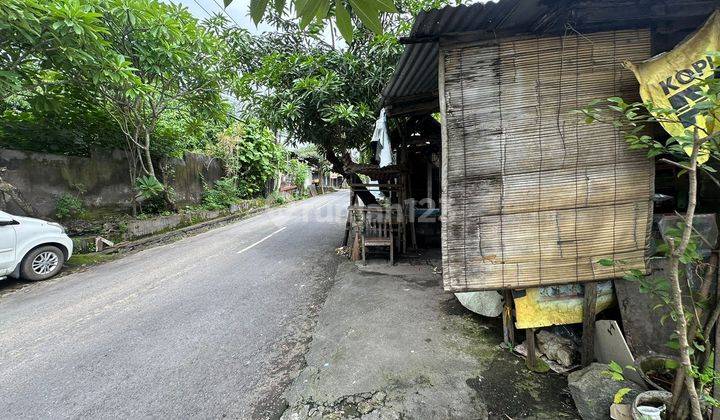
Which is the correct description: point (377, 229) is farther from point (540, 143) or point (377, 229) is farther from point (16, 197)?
point (16, 197)

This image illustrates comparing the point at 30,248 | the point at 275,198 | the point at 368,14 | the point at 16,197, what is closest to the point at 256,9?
the point at 368,14

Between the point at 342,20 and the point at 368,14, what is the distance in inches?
4.3

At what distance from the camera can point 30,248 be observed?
17.6ft

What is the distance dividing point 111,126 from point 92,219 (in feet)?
9.25

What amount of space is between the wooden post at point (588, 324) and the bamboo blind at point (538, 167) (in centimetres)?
16

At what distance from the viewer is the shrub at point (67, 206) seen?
296 inches

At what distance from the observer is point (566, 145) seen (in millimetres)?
2307

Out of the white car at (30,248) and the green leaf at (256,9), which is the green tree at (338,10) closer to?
the green leaf at (256,9)

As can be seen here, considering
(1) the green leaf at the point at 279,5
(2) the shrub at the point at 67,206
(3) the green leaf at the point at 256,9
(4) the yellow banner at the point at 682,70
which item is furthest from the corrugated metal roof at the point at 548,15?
(2) the shrub at the point at 67,206

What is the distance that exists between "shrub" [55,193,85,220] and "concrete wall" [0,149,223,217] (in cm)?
20

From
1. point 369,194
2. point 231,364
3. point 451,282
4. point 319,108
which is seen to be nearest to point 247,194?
point 369,194

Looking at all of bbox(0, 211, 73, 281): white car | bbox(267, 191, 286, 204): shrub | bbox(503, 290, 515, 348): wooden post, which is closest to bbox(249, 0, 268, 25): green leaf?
bbox(503, 290, 515, 348): wooden post

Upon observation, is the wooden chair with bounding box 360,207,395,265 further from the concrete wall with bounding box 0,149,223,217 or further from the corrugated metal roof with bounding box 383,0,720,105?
the concrete wall with bounding box 0,149,223,217

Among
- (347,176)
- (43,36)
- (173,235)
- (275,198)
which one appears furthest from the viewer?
→ (275,198)
